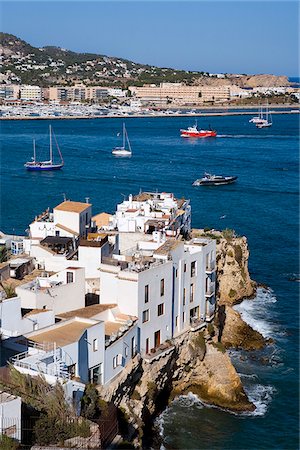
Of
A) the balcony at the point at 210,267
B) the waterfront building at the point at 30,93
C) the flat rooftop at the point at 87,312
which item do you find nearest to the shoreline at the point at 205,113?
the waterfront building at the point at 30,93

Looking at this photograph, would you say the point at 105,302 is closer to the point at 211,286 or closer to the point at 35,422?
the point at 211,286

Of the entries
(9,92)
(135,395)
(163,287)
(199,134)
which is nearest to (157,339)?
(163,287)

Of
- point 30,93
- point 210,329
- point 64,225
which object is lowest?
point 210,329

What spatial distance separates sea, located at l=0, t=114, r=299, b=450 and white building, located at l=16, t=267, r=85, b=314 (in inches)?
117

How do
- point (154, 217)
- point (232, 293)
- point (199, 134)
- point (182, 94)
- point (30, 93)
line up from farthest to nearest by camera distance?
point (182, 94)
point (30, 93)
point (199, 134)
point (232, 293)
point (154, 217)

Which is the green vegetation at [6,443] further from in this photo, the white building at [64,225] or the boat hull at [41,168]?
the boat hull at [41,168]

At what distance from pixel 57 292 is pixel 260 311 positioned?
9382 mm

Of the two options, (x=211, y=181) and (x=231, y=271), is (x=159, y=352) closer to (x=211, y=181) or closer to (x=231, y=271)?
(x=231, y=271)

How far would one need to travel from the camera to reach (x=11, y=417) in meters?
9.12

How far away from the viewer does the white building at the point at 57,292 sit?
14.5 meters

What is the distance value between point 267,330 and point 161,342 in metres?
6.63

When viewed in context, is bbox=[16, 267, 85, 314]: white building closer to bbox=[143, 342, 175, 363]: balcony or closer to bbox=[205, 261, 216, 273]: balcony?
bbox=[143, 342, 175, 363]: balcony

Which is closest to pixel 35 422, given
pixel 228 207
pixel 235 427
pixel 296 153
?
pixel 235 427

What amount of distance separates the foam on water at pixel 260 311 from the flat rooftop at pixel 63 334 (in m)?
8.95
